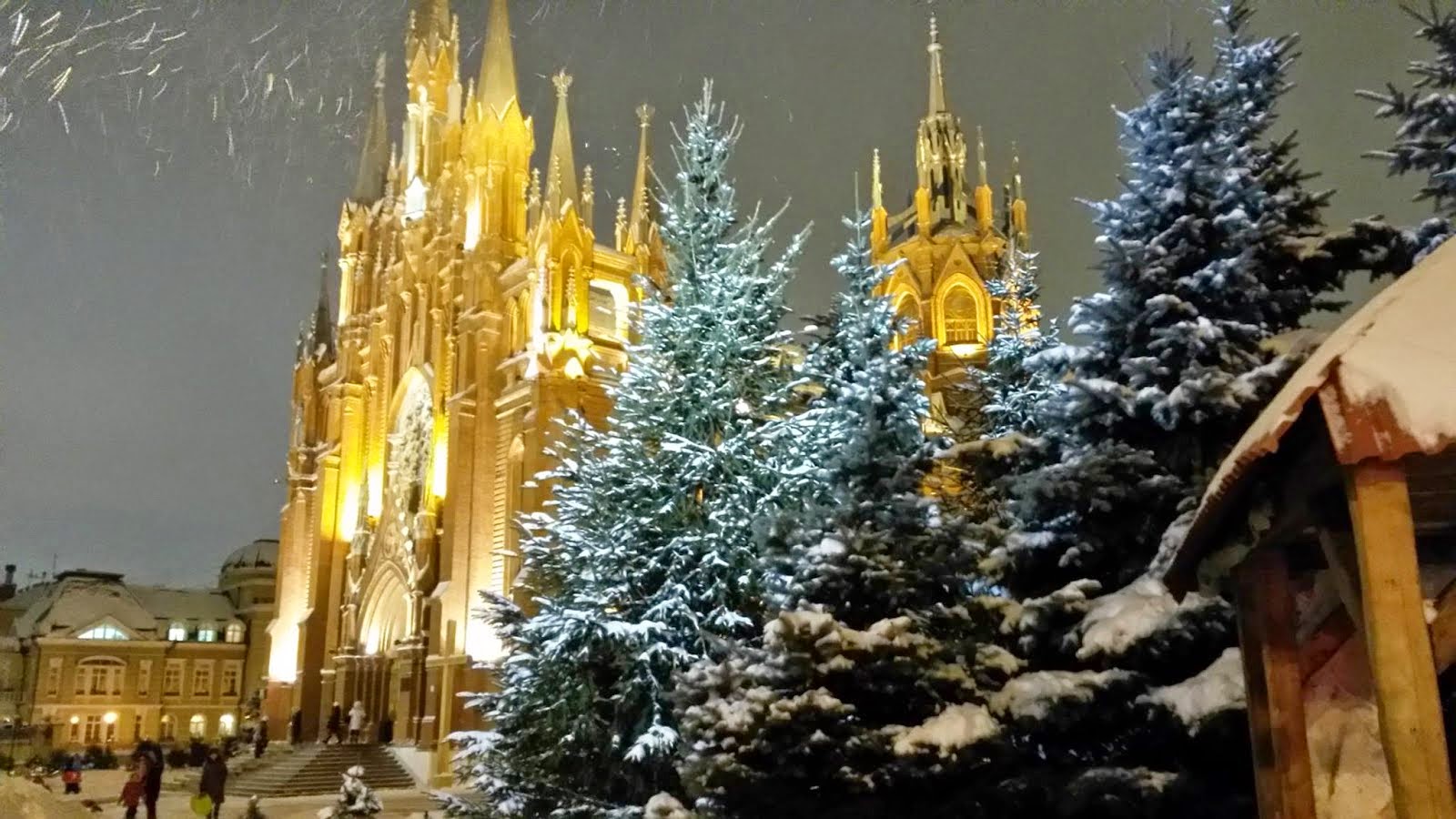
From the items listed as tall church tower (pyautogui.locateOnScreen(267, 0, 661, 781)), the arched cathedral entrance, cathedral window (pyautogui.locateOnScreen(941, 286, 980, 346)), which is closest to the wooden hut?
tall church tower (pyautogui.locateOnScreen(267, 0, 661, 781))

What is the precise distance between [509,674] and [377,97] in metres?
42.0

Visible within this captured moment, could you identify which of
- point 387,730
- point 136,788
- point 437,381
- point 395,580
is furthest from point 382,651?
point 136,788

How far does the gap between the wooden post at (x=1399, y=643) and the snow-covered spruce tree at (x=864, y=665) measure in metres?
4.06

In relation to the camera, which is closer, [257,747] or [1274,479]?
[1274,479]

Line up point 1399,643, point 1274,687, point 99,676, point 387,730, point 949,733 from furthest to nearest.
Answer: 1. point 99,676
2. point 387,730
3. point 949,733
4. point 1274,687
5. point 1399,643

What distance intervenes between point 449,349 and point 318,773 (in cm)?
1348

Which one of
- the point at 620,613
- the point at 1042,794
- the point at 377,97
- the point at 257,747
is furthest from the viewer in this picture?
the point at 377,97

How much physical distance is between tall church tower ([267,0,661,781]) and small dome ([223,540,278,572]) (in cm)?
2991

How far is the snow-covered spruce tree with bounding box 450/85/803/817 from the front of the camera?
11.1 m

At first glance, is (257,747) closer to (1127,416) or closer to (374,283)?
(374,283)

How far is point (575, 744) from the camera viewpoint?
37.7ft

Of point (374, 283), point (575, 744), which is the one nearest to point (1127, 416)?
point (575, 744)

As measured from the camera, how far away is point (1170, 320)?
29.7 feet

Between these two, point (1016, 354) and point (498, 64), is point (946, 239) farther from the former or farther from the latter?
point (1016, 354)
